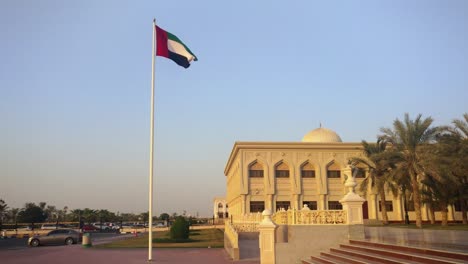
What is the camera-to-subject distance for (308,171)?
150 feet

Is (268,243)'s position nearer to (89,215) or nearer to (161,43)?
(161,43)

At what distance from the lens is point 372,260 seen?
1086 centimetres

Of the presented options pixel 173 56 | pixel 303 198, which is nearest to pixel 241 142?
pixel 303 198

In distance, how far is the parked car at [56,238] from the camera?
27.0m

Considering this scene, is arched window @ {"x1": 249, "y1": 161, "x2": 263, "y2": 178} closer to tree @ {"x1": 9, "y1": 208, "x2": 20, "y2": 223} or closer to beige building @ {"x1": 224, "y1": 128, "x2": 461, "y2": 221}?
beige building @ {"x1": 224, "y1": 128, "x2": 461, "y2": 221}

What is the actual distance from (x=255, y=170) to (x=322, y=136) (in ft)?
33.4

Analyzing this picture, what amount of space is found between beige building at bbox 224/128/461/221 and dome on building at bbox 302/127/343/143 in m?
3.41

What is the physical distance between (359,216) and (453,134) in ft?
59.0

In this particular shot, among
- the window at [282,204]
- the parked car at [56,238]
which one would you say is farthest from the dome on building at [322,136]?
the parked car at [56,238]

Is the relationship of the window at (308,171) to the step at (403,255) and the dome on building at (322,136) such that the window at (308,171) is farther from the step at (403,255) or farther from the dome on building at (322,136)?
the step at (403,255)

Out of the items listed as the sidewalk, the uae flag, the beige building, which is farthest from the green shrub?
the beige building

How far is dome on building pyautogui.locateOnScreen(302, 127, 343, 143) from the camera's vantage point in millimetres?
49188

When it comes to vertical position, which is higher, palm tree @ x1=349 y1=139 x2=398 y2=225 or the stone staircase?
palm tree @ x1=349 y1=139 x2=398 y2=225

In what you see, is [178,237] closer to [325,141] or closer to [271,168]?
[271,168]
